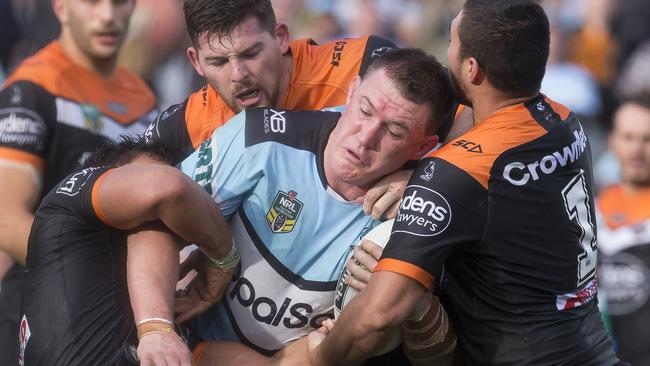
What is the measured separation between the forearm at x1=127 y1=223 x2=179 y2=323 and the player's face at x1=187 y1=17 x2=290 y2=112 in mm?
1057

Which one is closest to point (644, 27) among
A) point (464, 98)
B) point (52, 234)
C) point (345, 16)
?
point (345, 16)

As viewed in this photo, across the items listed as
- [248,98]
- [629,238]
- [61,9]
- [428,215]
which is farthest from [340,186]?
[629,238]

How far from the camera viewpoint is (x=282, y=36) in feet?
20.3

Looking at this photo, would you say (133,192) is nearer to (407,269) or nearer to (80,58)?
(407,269)

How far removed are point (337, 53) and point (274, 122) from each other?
1.13 m

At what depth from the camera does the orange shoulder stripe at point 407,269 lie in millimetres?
4703

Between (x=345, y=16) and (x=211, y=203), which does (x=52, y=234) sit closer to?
(x=211, y=203)

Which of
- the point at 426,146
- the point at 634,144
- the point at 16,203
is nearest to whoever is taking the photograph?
the point at 426,146

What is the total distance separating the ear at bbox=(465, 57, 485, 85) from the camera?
4953mm

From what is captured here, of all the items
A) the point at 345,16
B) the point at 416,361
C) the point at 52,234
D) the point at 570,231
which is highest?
the point at 570,231

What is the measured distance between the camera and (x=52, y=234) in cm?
510

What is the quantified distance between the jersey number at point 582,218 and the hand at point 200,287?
1415 millimetres

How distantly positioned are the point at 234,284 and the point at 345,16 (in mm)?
8461

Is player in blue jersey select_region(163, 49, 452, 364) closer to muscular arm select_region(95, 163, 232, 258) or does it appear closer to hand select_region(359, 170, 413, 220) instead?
hand select_region(359, 170, 413, 220)
